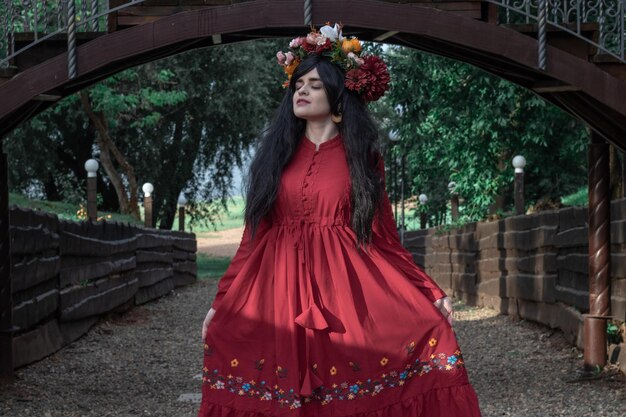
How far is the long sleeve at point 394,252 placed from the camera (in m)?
4.57

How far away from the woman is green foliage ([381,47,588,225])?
11563mm

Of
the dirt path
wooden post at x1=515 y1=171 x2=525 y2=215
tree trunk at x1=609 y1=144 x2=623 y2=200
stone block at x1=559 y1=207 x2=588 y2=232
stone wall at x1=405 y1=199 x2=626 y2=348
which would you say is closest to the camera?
stone wall at x1=405 y1=199 x2=626 y2=348

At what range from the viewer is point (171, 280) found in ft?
69.2

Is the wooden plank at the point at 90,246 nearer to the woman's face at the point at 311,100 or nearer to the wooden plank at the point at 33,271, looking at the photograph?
the wooden plank at the point at 33,271

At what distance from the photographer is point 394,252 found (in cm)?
462

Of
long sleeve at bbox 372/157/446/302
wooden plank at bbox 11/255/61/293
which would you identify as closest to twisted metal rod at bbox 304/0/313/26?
wooden plank at bbox 11/255/61/293

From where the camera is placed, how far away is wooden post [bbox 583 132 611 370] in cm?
877

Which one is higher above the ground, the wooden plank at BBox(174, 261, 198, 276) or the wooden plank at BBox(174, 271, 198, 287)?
the wooden plank at BBox(174, 261, 198, 276)

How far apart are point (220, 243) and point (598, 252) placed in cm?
4248

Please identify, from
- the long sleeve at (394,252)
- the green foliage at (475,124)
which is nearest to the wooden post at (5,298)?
the long sleeve at (394,252)

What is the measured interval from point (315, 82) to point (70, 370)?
554cm

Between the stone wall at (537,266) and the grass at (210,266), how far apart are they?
11.1 meters

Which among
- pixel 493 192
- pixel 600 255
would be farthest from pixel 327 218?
pixel 493 192

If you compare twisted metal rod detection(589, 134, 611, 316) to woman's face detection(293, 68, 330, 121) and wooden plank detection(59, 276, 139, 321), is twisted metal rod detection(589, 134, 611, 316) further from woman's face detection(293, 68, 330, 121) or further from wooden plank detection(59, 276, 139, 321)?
wooden plank detection(59, 276, 139, 321)
